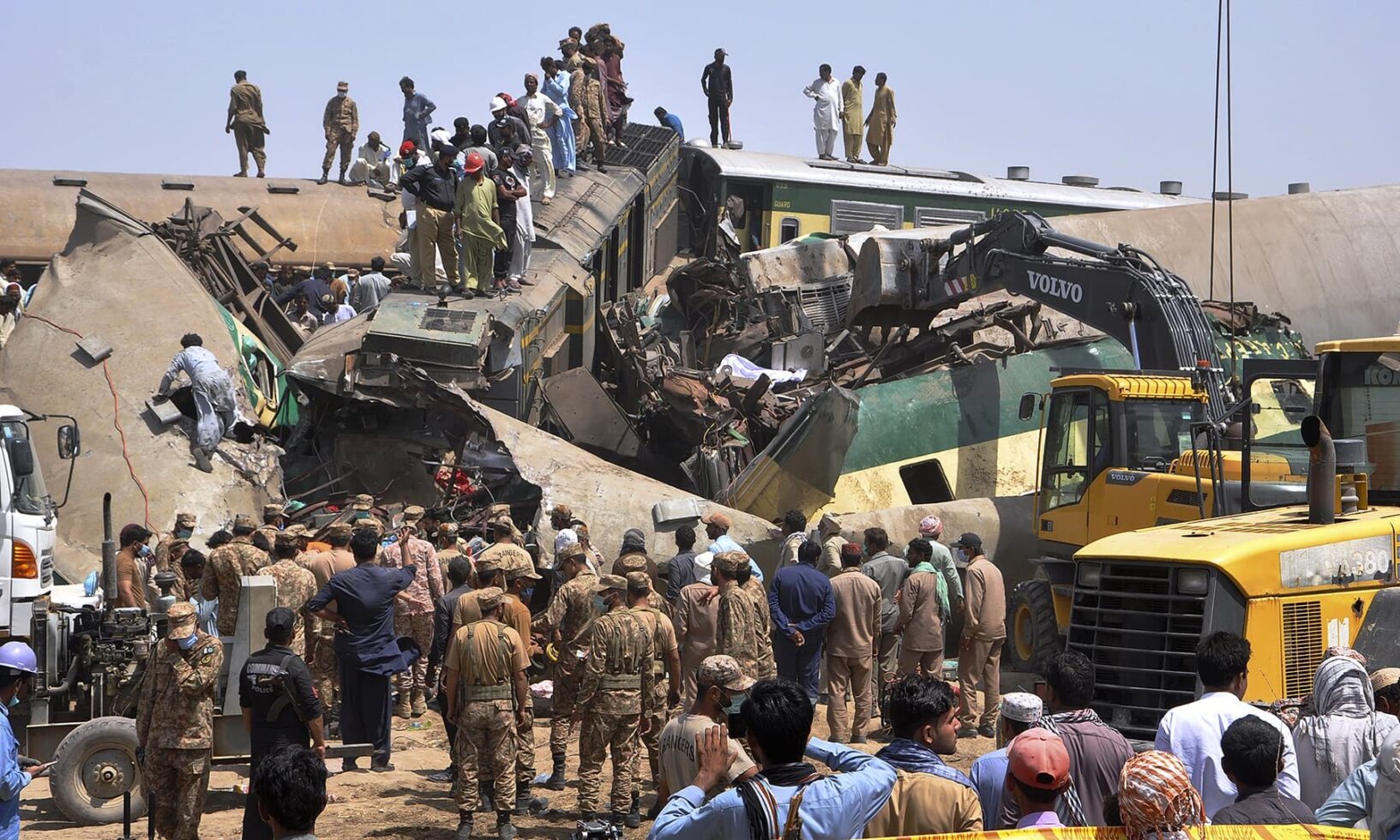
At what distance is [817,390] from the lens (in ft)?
61.3

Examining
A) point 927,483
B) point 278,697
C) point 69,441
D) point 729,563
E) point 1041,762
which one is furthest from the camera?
point 927,483

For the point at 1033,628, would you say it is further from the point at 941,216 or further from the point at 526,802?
the point at 941,216

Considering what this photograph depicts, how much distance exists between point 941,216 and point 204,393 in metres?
15.4

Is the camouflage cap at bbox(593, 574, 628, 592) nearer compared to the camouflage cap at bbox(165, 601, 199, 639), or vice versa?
the camouflage cap at bbox(165, 601, 199, 639)

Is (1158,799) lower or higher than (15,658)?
lower

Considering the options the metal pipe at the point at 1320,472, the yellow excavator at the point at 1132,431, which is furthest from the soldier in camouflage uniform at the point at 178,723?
the yellow excavator at the point at 1132,431

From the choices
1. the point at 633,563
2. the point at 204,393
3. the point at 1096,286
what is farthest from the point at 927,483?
the point at 204,393

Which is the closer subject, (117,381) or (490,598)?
(490,598)

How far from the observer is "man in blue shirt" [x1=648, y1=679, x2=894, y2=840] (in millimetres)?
4449

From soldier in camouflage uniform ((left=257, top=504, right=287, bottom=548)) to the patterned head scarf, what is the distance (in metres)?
9.34

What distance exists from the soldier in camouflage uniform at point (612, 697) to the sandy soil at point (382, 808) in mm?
497

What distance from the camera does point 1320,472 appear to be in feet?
29.4

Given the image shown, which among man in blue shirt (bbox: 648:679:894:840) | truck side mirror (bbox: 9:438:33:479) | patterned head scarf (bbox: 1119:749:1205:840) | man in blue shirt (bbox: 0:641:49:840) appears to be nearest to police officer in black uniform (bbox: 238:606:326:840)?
man in blue shirt (bbox: 0:641:49:840)

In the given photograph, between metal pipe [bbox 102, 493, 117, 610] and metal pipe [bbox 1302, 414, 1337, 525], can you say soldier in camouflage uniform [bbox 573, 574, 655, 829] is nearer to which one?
metal pipe [bbox 102, 493, 117, 610]
